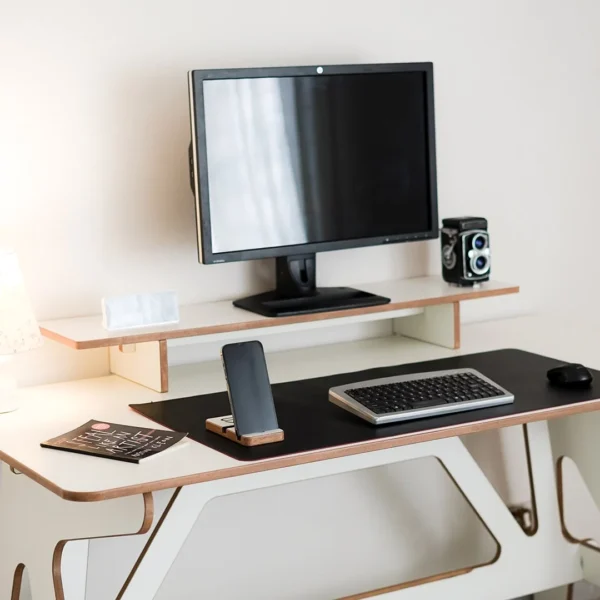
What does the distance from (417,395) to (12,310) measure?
733mm

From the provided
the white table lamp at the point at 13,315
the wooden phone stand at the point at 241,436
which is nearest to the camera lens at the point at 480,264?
the wooden phone stand at the point at 241,436

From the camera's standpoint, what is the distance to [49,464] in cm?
174

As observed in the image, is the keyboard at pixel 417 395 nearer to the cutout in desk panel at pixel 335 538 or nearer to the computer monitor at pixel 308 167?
the computer monitor at pixel 308 167

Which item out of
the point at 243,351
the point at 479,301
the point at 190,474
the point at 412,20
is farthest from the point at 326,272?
the point at 190,474

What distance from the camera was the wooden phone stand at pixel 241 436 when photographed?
179cm

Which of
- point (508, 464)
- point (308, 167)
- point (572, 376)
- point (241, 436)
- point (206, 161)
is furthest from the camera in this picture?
point (508, 464)

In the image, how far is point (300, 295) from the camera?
7.86 ft

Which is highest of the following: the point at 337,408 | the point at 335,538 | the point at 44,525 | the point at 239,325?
the point at 239,325

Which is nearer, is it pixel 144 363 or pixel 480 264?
pixel 144 363

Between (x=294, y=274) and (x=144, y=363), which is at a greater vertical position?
(x=294, y=274)

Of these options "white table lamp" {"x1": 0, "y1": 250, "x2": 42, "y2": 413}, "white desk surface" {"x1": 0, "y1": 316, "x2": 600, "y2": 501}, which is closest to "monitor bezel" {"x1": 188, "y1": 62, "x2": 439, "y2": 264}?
"white desk surface" {"x1": 0, "y1": 316, "x2": 600, "y2": 501}

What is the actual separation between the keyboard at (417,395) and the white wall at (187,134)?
55 cm

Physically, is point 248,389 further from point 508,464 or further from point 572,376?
point 508,464

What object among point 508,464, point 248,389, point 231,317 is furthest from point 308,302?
point 508,464
